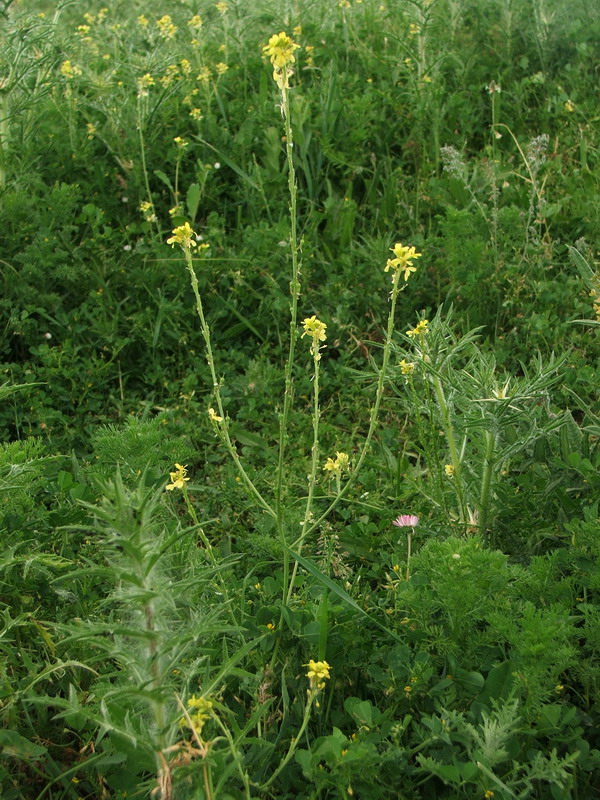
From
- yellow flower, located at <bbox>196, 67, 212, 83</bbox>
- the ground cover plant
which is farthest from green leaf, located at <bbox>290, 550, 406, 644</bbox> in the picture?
yellow flower, located at <bbox>196, 67, 212, 83</bbox>

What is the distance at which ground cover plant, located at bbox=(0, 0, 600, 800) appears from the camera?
1.97 meters

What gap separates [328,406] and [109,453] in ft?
3.86

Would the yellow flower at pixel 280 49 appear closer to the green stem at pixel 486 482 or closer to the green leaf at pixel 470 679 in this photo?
the green stem at pixel 486 482

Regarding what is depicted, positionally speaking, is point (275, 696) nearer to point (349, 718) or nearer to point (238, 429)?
point (349, 718)

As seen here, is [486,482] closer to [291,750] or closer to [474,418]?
[474,418]

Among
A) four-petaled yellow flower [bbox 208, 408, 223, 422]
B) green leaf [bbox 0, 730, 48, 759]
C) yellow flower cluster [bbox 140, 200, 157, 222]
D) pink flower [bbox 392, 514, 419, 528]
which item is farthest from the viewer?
yellow flower cluster [bbox 140, 200, 157, 222]

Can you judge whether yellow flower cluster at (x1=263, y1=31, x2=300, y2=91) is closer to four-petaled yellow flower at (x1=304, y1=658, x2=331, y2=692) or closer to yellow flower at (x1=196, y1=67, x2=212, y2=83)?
four-petaled yellow flower at (x1=304, y1=658, x2=331, y2=692)

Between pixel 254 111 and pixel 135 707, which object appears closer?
pixel 135 707

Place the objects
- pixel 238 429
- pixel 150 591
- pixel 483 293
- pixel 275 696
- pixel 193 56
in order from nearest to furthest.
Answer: pixel 150 591, pixel 275 696, pixel 238 429, pixel 483 293, pixel 193 56

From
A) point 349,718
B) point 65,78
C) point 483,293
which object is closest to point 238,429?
point 483,293

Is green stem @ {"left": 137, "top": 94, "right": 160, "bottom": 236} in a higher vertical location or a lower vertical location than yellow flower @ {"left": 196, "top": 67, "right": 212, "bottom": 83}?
lower

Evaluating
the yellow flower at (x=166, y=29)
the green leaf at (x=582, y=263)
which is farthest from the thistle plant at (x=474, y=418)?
the yellow flower at (x=166, y=29)

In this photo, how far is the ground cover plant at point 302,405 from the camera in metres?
1.97

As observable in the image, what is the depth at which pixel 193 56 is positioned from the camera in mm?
5020
